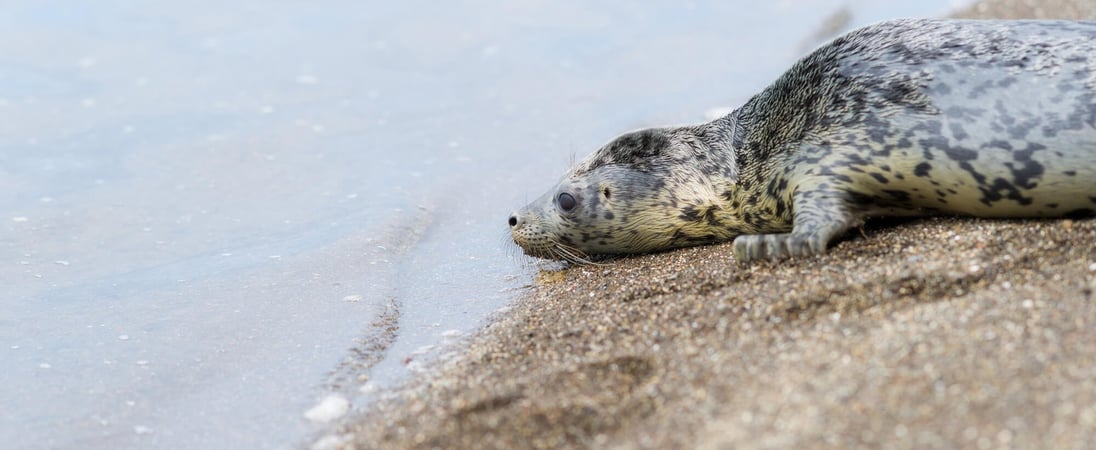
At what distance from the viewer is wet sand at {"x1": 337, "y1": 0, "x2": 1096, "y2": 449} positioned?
2.83 meters

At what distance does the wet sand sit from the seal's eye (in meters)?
0.79

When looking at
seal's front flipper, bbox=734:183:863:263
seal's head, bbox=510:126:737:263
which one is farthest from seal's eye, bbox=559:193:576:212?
seal's front flipper, bbox=734:183:863:263

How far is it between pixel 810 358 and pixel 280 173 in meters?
4.67

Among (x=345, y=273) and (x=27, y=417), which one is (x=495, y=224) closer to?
(x=345, y=273)

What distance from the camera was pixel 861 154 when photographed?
453 centimetres

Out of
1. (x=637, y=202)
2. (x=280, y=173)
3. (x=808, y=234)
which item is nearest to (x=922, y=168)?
(x=808, y=234)

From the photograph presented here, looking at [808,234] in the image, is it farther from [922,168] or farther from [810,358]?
[810,358]

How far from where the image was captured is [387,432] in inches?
137

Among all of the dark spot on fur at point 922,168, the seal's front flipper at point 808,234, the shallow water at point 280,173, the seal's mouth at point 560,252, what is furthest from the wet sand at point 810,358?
the seal's mouth at point 560,252

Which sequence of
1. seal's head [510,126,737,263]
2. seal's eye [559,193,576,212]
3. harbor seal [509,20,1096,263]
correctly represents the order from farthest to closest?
seal's eye [559,193,576,212], seal's head [510,126,737,263], harbor seal [509,20,1096,263]

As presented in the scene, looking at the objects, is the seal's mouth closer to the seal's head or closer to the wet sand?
the seal's head

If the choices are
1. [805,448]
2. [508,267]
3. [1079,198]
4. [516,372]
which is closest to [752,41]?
[508,267]

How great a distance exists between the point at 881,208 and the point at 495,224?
88.3 inches

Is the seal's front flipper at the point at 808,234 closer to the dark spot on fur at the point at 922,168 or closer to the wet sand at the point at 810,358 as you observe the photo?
the wet sand at the point at 810,358
